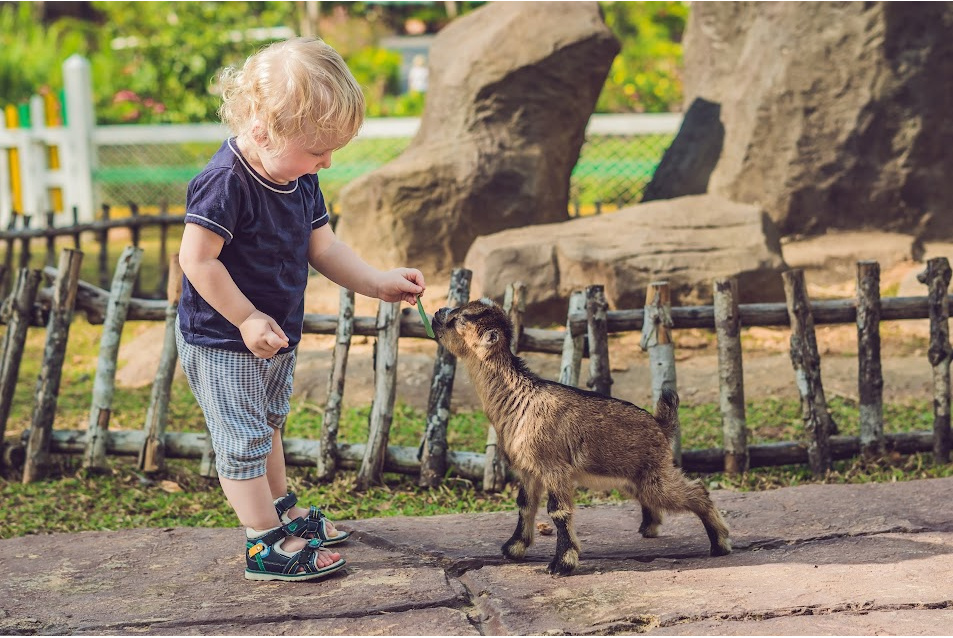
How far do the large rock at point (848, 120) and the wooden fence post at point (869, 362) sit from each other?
3.86 metres

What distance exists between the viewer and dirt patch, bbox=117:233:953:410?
6098 millimetres

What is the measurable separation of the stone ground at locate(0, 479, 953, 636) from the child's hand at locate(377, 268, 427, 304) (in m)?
0.87

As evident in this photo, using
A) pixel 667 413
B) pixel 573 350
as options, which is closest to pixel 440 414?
pixel 573 350

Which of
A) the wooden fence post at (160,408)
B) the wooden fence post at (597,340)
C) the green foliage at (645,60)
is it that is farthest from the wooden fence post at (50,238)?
the green foliage at (645,60)

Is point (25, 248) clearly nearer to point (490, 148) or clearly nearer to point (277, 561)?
point (490, 148)

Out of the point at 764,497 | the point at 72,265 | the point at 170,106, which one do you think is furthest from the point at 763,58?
the point at 170,106

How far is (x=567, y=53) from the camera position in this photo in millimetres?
8258

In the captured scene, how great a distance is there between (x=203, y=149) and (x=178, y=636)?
11.7m

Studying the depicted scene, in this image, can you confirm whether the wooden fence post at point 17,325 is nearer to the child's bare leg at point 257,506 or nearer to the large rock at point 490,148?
the child's bare leg at point 257,506

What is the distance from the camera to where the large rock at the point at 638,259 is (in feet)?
23.0

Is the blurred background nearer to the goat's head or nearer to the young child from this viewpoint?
the goat's head

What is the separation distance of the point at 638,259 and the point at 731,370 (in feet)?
7.85

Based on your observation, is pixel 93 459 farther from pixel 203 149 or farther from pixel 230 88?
pixel 203 149

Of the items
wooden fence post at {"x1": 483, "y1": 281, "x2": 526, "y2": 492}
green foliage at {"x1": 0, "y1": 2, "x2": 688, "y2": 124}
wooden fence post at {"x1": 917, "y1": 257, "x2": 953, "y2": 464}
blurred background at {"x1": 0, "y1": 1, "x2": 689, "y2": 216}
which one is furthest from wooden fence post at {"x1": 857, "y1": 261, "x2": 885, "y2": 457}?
green foliage at {"x1": 0, "y1": 2, "x2": 688, "y2": 124}
